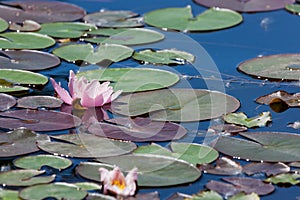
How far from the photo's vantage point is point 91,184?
81.6 inches

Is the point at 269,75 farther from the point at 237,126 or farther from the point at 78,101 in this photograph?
the point at 78,101

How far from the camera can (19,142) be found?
234cm

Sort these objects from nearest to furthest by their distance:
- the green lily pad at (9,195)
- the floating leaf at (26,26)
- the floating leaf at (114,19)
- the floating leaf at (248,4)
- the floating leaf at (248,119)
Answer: the green lily pad at (9,195)
the floating leaf at (248,119)
the floating leaf at (26,26)
the floating leaf at (114,19)
the floating leaf at (248,4)

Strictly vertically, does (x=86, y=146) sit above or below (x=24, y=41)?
below

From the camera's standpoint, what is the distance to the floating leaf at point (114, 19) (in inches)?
140

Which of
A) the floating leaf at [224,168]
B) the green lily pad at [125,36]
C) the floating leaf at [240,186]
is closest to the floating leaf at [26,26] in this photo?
the green lily pad at [125,36]

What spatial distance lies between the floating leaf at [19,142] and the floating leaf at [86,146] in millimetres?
31

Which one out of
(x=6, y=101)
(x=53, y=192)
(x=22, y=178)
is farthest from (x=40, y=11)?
(x=53, y=192)

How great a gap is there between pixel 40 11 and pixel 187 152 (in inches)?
66.4

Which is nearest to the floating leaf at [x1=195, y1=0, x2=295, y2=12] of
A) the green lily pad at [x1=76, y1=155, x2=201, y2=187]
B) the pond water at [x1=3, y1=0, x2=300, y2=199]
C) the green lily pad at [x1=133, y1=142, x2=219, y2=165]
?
the pond water at [x1=3, y1=0, x2=300, y2=199]

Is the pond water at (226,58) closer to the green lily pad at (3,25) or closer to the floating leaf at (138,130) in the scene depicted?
the floating leaf at (138,130)

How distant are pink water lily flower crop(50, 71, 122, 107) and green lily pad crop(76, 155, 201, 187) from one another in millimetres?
420

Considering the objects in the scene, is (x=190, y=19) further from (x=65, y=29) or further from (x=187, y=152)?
(x=187, y=152)

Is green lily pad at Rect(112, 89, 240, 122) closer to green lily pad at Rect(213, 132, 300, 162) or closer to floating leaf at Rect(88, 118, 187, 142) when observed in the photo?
floating leaf at Rect(88, 118, 187, 142)
